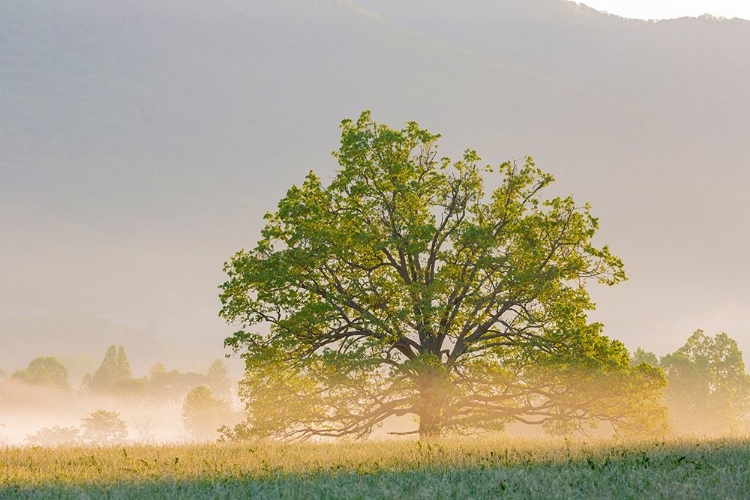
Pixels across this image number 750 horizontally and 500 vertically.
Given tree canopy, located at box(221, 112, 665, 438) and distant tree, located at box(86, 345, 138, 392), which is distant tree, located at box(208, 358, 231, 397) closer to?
distant tree, located at box(86, 345, 138, 392)

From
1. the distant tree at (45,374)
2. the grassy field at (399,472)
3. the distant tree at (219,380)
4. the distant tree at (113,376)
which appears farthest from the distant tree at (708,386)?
the distant tree at (45,374)

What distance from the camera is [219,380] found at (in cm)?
17188

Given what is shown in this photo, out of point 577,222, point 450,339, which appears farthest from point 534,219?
point 450,339

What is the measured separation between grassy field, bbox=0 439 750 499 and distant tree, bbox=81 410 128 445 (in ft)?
372

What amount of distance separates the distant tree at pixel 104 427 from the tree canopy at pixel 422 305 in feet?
344

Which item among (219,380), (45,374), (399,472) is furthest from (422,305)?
(219,380)

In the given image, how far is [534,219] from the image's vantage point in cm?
2630

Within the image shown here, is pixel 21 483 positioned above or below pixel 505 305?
below

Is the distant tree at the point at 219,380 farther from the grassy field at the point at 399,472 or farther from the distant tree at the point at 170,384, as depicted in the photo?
the grassy field at the point at 399,472

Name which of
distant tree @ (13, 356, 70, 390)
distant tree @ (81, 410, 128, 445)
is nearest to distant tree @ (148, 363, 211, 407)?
distant tree @ (13, 356, 70, 390)

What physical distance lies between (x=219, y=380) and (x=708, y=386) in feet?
413

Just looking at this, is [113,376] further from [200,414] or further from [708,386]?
[708,386]

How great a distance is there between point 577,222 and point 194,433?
98.2 m

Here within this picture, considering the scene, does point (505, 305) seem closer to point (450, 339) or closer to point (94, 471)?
point (450, 339)
